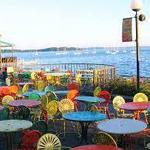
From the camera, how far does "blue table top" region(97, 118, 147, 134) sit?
698 cm

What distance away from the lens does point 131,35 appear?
40.1 feet

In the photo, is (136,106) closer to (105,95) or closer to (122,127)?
(105,95)

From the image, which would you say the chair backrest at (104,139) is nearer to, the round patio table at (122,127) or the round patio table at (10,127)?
the round patio table at (122,127)

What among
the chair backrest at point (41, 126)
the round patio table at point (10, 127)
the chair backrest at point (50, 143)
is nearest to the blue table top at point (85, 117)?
the chair backrest at point (41, 126)

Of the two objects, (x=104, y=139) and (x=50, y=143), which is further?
(x=104, y=139)

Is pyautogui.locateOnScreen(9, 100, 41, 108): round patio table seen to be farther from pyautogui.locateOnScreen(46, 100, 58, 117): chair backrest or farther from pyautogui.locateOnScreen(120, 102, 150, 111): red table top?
pyautogui.locateOnScreen(120, 102, 150, 111): red table top

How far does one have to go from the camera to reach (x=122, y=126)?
729 cm

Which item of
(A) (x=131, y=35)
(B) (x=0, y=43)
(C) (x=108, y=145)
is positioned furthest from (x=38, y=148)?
(B) (x=0, y=43)

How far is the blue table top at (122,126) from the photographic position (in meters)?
6.98

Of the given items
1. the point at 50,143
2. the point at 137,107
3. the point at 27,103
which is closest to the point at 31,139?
the point at 50,143

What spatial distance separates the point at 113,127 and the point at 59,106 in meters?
2.69

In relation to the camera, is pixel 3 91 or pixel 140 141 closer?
pixel 140 141

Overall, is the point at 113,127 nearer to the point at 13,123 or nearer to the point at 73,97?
the point at 13,123

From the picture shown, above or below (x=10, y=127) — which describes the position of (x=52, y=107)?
above
